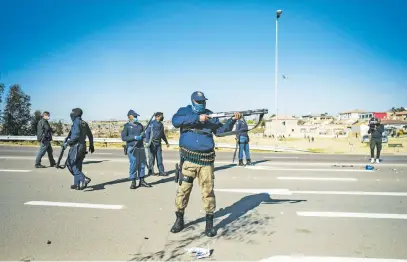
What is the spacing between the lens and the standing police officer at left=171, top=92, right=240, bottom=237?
421 centimetres

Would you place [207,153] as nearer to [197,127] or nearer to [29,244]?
[197,127]

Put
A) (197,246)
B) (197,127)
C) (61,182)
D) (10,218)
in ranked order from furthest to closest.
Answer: (61,182), (10,218), (197,127), (197,246)

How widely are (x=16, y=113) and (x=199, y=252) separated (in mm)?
33495

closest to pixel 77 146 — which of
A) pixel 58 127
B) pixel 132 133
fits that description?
pixel 132 133

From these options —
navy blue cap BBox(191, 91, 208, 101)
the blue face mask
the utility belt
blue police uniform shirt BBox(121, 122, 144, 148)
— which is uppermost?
navy blue cap BBox(191, 91, 208, 101)

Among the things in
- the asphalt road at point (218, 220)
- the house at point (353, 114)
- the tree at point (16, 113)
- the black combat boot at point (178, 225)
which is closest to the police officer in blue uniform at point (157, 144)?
the asphalt road at point (218, 220)

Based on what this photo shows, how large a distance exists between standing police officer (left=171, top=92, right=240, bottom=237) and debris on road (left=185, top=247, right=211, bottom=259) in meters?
0.58

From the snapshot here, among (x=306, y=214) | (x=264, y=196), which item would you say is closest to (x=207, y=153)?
(x=306, y=214)

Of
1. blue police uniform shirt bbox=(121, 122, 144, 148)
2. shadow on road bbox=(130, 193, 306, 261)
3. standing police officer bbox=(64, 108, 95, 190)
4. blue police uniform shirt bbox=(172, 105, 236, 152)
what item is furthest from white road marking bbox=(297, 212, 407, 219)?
standing police officer bbox=(64, 108, 95, 190)

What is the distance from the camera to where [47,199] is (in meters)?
6.02

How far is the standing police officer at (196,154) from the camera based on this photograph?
166 inches

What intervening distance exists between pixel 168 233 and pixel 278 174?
19.7ft

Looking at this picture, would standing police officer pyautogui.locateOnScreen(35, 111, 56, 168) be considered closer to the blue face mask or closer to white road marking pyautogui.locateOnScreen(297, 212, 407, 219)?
the blue face mask

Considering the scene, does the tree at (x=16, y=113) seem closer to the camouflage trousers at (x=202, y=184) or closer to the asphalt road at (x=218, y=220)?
the asphalt road at (x=218, y=220)
